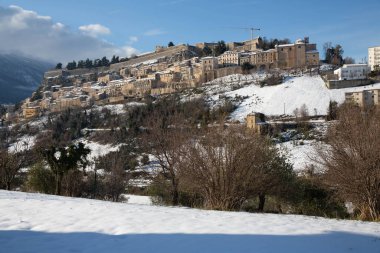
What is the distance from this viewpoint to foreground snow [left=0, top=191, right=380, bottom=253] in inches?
243

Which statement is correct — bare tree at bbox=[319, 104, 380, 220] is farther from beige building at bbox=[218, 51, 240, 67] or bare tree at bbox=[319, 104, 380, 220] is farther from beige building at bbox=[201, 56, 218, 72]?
beige building at bbox=[218, 51, 240, 67]

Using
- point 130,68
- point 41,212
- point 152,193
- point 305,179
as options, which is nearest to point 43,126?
point 130,68

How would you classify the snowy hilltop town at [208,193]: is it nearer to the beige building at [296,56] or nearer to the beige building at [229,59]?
the beige building at [296,56]

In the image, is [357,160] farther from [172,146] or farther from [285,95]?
[285,95]

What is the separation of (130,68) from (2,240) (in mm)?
143058

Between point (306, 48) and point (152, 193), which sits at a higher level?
point (306, 48)

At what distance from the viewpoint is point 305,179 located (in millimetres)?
19469

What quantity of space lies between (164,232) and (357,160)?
6387 mm

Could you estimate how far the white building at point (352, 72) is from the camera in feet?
266

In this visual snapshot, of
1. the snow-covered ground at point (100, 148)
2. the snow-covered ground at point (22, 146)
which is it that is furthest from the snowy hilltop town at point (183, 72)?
the snow-covered ground at point (22, 146)

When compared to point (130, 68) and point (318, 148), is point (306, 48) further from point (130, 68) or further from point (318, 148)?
point (318, 148)

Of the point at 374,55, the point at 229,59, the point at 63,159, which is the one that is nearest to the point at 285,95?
the point at 229,59

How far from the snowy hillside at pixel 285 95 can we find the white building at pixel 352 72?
393 cm

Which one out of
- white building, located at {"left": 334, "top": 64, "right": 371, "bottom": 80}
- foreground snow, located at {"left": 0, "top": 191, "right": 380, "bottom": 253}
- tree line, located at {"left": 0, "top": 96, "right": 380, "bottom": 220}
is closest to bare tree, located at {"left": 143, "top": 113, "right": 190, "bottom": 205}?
tree line, located at {"left": 0, "top": 96, "right": 380, "bottom": 220}
